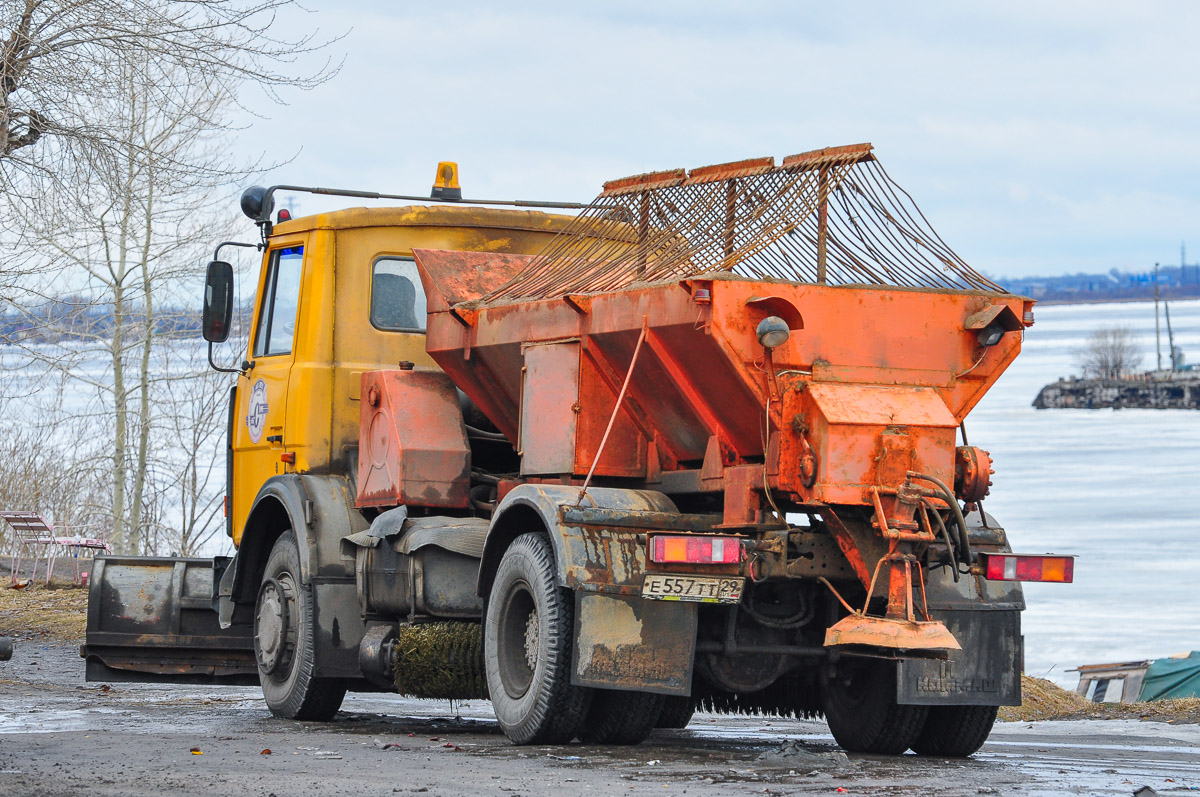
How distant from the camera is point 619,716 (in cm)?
775

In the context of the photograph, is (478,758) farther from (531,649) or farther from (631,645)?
(631,645)

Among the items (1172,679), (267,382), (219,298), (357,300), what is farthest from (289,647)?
(1172,679)

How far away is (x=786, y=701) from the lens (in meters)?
8.59

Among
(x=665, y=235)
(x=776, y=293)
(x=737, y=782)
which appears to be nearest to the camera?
(x=737, y=782)

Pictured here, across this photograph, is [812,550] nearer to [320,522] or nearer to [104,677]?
[320,522]

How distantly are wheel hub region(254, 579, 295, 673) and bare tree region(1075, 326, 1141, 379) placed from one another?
125 m

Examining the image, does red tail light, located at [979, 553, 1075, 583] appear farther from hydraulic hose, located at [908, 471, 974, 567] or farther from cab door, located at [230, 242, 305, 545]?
cab door, located at [230, 242, 305, 545]

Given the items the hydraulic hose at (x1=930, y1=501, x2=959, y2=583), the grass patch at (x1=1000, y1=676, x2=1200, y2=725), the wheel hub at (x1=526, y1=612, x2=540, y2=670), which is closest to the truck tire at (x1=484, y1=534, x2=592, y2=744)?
the wheel hub at (x1=526, y1=612, x2=540, y2=670)

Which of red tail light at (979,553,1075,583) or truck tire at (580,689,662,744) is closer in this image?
red tail light at (979,553,1075,583)

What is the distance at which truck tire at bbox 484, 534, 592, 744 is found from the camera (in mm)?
7461

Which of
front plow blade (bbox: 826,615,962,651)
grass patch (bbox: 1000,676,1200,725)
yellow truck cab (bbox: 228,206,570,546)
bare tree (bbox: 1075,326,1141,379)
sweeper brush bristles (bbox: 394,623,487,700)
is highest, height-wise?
bare tree (bbox: 1075,326,1141,379)

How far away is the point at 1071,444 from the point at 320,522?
85.2m

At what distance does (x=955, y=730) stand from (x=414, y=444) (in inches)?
126

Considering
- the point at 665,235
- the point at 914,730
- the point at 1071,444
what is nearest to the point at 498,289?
the point at 665,235
